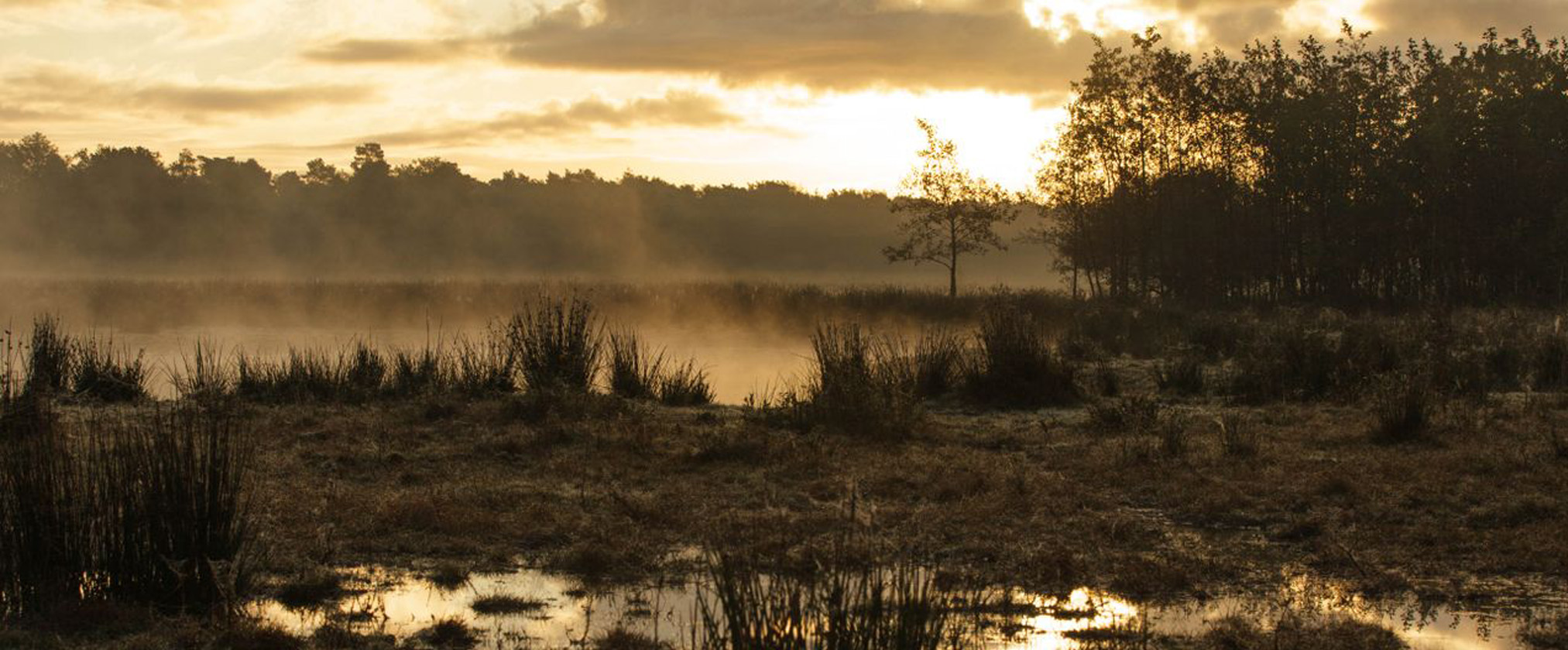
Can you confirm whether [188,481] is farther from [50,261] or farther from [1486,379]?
[50,261]

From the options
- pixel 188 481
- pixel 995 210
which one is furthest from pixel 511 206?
pixel 188 481

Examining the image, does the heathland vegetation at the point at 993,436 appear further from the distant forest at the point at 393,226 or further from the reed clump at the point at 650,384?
the distant forest at the point at 393,226

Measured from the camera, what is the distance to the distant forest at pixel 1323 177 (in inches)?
1133

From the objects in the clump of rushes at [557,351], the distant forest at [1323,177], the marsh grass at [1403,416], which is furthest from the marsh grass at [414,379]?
the distant forest at [1323,177]

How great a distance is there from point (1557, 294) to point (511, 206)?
6792 cm

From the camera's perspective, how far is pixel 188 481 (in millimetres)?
5777

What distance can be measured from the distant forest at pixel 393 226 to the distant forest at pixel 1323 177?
3125 centimetres

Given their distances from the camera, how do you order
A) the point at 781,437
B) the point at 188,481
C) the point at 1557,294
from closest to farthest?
Result: the point at 188,481 < the point at 781,437 < the point at 1557,294

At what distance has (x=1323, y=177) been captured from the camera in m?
30.6

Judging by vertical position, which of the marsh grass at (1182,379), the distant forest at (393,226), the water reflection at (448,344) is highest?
the distant forest at (393,226)

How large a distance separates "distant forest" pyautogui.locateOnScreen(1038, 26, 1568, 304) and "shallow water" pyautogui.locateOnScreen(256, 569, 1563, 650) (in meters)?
24.2

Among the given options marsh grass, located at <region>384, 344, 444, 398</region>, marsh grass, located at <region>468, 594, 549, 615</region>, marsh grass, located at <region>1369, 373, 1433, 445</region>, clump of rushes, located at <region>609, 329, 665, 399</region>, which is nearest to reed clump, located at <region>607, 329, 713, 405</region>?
clump of rushes, located at <region>609, 329, 665, 399</region>

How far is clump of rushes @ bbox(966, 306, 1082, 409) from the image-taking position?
13.3 m

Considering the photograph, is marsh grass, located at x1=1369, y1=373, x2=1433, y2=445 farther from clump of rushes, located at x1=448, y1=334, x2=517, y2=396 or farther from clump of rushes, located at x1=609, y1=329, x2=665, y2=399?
clump of rushes, located at x1=448, y1=334, x2=517, y2=396
